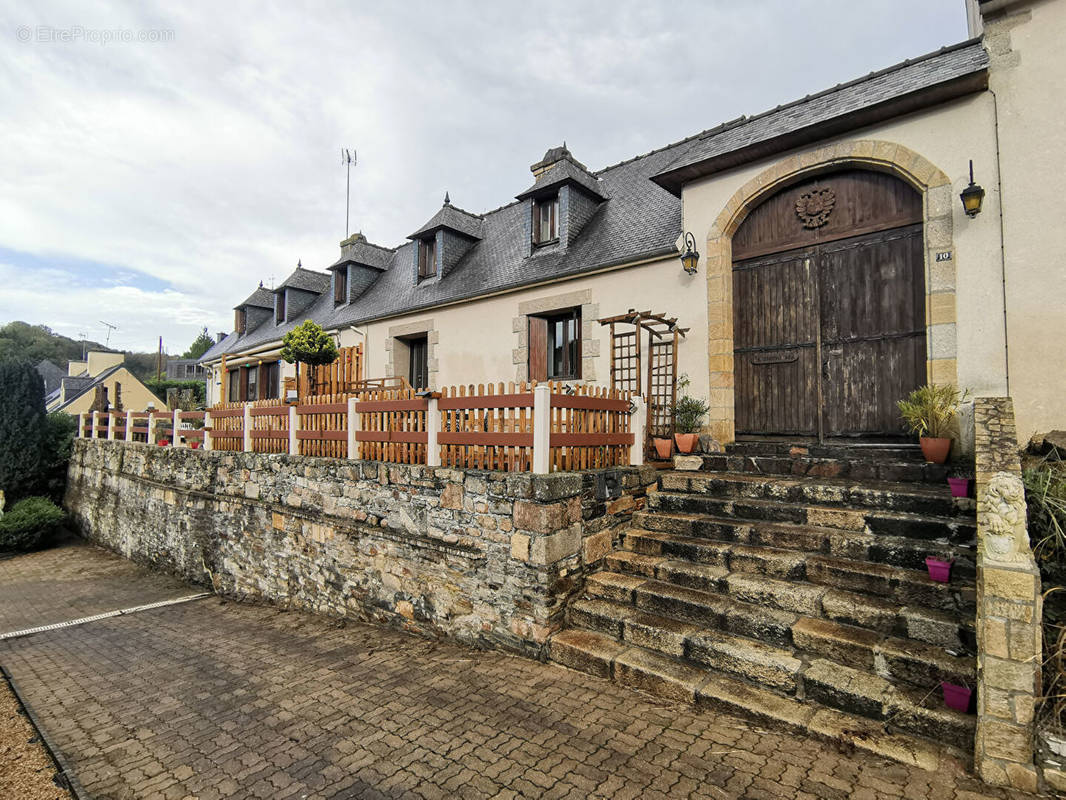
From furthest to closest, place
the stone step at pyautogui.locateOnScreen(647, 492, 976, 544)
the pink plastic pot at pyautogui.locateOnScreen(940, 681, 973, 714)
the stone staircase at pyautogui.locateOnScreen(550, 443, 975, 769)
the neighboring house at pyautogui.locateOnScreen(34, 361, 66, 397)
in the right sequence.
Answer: the neighboring house at pyautogui.locateOnScreen(34, 361, 66, 397) < the stone step at pyautogui.locateOnScreen(647, 492, 976, 544) < the stone staircase at pyautogui.locateOnScreen(550, 443, 975, 769) < the pink plastic pot at pyautogui.locateOnScreen(940, 681, 973, 714)

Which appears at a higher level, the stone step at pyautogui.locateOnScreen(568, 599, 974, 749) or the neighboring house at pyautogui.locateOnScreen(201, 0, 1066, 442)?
the neighboring house at pyautogui.locateOnScreen(201, 0, 1066, 442)

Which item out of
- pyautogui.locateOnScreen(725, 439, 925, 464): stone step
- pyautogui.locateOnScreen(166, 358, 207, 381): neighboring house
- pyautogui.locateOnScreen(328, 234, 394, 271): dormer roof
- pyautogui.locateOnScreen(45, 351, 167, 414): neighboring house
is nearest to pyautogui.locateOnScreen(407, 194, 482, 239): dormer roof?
pyautogui.locateOnScreen(328, 234, 394, 271): dormer roof

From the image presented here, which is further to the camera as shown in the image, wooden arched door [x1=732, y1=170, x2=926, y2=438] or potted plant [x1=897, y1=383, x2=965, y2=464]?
wooden arched door [x1=732, y1=170, x2=926, y2=438]

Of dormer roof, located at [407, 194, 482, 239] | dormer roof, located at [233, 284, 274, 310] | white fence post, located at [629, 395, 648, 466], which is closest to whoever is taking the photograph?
white fence post, located at [629, 395, 648, 466]

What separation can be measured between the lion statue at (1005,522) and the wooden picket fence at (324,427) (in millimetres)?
5882

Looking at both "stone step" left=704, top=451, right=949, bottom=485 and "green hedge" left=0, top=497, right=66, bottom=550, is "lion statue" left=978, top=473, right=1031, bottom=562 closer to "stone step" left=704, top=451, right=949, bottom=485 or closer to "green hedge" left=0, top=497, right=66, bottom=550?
"stone step" left=704, top=451, right=949, bottom=485

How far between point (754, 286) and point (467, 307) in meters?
5.56

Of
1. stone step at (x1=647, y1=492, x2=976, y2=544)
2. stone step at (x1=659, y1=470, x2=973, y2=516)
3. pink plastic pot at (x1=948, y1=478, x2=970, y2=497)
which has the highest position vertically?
pink plastic pot at (x1=948, y1=478, x2=970, y2=497)

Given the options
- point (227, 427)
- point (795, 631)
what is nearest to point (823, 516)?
point (795, 631)

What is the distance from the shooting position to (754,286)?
22.0 feet

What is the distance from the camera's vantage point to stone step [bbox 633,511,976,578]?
12.1 feet

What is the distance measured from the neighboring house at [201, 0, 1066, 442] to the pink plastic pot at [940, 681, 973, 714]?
346 centimetres

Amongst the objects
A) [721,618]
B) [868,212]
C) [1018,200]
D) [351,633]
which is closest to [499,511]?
[721,618]

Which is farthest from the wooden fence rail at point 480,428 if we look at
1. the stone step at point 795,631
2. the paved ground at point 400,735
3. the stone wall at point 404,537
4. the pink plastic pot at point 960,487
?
the pink plastic pot at point 960,487
